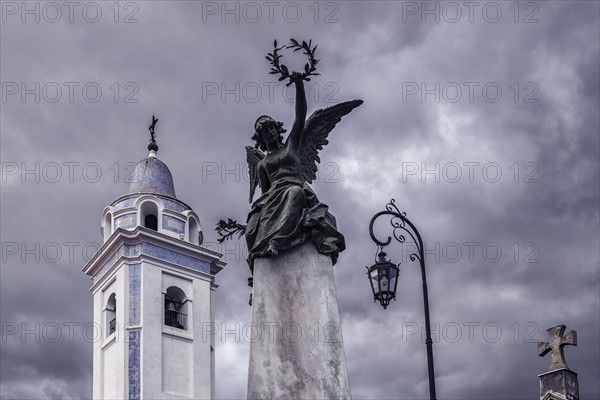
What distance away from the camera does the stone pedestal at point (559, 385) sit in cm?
1919

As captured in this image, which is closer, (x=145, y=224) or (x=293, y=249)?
(x=293, y=249)

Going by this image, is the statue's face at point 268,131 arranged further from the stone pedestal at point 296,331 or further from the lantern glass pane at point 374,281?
the lantern glass pane at point 374,281

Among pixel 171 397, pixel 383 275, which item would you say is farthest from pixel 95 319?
pixel 383 275

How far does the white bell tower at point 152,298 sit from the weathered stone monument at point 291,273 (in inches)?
872

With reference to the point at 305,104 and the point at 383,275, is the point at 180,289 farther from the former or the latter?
the point at 305,104

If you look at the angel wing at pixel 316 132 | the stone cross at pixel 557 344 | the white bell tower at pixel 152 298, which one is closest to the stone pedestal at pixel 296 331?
the angel wing at pixel 316 132

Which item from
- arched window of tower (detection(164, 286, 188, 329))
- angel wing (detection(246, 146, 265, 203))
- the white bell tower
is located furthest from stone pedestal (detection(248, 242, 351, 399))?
arched window of tower (detection(164, 286, 188, 329))

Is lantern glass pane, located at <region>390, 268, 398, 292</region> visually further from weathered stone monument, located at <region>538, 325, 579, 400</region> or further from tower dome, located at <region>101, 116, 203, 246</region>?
tower dome, located at <region>101, 116, 203, 246</region>

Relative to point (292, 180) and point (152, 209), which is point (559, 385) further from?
point (152, 209)

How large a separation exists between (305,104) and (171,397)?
23.2m

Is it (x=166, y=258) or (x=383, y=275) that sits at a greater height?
(x=166, y=258)

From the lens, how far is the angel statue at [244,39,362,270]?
7.59 meters

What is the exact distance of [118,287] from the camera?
30.9m

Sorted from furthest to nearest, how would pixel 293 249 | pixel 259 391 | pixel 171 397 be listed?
pixel 171 397 → pixel 293 249 → pixel 259 391
